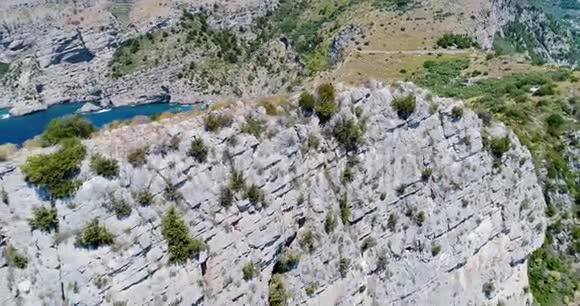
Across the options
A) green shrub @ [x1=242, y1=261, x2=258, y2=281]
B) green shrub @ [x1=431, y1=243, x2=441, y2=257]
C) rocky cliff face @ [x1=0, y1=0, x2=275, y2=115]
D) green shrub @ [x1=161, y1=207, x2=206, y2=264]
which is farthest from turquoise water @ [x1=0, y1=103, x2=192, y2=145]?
green shrub @ [x1=161, y1=207, x2=206, y2=264]

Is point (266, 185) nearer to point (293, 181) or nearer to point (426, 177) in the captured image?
point (293, 181)

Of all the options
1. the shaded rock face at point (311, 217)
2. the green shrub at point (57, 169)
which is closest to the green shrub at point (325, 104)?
the shaded rock face at point (311, 217)

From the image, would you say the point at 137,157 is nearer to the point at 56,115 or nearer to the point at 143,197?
the point at 143,197

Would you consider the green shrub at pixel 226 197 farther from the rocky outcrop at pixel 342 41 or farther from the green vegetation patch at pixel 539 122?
the rocky outcrop at pixel 342 41

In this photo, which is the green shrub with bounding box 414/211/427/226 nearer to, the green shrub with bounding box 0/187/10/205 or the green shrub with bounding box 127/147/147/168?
the green shrub with bounding box 127/147/147/168

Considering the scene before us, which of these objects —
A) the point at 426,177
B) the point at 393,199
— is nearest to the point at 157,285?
the point at 393,199

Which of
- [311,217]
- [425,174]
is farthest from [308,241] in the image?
[425,174]

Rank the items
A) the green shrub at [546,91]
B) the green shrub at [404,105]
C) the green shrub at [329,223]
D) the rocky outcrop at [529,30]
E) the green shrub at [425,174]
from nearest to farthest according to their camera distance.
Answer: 1. the green shrub at [329,223]
2. the green shrub at [404,105]
3. the green shrub at [425,174]
4. the green shrub at [546,91]
5. the rocky outcrop at [529,30]
